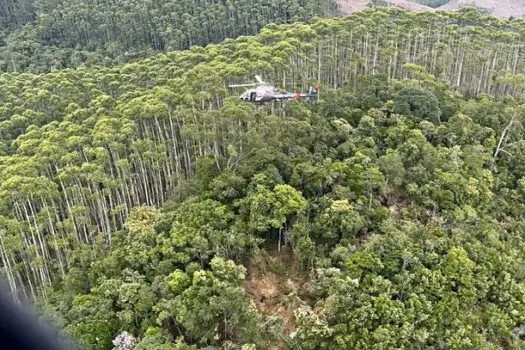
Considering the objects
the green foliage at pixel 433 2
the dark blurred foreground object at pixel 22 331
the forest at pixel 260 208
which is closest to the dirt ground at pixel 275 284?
the forest at pixel 260 208

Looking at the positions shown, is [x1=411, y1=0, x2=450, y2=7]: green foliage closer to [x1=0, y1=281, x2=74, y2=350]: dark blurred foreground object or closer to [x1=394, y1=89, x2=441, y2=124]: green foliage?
[x1=394, y1=89, x2=441, y2=124]: green foliage

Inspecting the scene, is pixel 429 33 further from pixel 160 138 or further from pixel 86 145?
pixel 86 145

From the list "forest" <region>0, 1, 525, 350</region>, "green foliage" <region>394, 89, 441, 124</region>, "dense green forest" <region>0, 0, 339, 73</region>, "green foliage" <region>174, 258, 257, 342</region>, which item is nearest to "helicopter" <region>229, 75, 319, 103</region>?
"forest" <region>0, 1, 525, 350</region>

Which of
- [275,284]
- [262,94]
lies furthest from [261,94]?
[275,284]

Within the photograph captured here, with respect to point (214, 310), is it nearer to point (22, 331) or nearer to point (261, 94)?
point (22, 331)

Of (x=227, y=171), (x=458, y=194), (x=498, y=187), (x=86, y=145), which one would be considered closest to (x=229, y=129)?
(x=227, y=171)

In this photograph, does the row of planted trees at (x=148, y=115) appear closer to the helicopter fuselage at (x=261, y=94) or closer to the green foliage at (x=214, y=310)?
the helicopter fuselage at (x=261, y=94)
